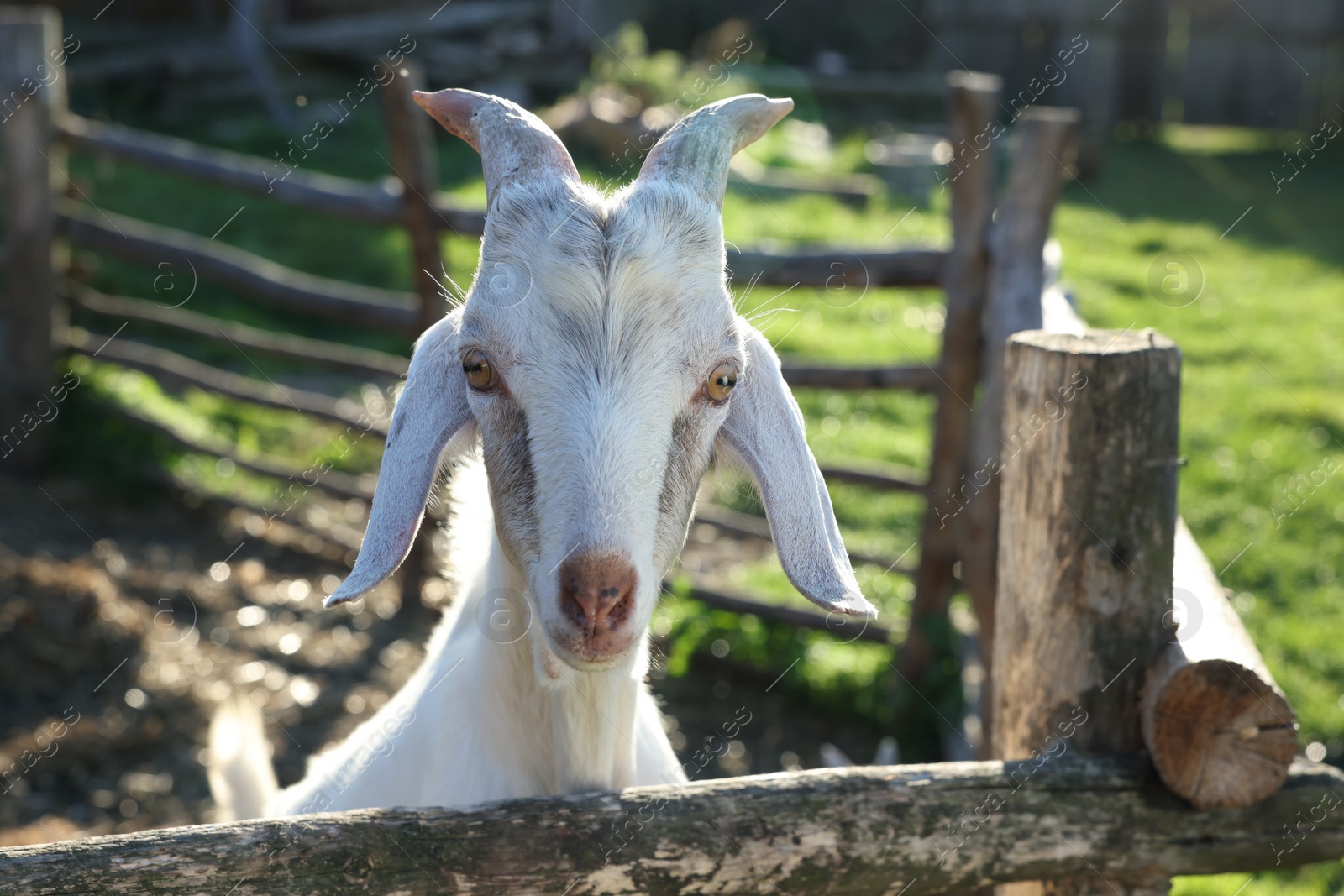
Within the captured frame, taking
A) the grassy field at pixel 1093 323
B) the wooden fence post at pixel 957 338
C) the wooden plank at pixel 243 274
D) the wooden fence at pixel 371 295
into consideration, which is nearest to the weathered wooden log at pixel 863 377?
the wooden fence at pixel 371 295

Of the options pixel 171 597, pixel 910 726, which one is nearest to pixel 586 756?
pixel 910 726

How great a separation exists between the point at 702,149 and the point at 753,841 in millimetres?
1208

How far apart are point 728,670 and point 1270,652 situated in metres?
2.20

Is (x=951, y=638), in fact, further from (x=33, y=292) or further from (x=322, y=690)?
(x=33, y=292)

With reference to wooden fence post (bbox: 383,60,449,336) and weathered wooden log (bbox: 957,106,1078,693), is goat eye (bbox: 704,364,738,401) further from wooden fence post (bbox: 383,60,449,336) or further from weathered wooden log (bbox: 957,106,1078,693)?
wooden fence post (bbox: 383,60,449,336)

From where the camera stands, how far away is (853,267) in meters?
4.43

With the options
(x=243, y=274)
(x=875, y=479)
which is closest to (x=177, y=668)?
(x=243, y=274)

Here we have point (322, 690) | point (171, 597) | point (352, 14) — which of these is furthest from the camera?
point (352, 14)

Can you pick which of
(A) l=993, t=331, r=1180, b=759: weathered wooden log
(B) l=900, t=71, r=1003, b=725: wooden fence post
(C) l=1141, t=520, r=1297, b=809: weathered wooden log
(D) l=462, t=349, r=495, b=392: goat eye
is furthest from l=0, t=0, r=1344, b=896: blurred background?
Result: (C) l=1141, t=520, r=1297, b=809: weathered wooden log

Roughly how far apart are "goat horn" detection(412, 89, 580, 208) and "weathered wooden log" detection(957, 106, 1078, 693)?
2.13 metres

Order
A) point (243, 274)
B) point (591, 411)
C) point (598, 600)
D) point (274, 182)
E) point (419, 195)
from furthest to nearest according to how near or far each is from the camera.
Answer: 1. point (243, 274)
2. point (274, 182)
3. point (419, 195)
4. point (591, 411)
5. point (598, 600)

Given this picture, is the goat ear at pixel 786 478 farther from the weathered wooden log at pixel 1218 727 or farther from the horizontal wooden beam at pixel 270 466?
the horizontal wooden beam at pixel 270 466

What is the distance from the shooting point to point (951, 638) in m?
4.38

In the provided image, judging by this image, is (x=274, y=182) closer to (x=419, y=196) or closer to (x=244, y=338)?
(x=419, y=196)
